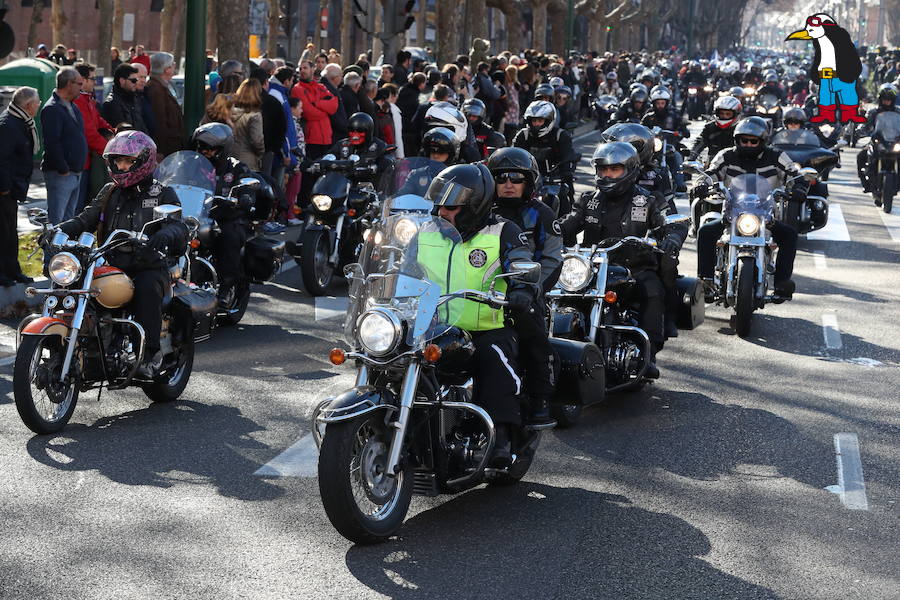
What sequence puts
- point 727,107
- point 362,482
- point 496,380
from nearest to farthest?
point 362,482 → point 496,380 → point 727,107

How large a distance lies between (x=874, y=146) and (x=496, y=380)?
17.1 m

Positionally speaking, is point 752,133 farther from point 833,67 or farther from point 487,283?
point 833,67

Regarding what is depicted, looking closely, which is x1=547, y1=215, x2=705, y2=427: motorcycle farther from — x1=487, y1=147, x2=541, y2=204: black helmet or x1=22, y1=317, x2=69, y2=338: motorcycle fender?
x1=22, y1=317, x2=69, y2=338: motorcycle fender

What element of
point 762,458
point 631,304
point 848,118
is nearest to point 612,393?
point 631,304

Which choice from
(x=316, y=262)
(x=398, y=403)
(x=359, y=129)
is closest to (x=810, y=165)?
(x=359, y=129)

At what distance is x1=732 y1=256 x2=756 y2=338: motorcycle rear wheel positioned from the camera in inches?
446

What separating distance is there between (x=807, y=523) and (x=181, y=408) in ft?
12.1

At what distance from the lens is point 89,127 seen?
1368 cm

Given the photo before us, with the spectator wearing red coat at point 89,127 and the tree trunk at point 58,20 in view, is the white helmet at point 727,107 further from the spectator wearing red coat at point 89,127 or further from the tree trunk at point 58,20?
the tree trunk at point 58,20

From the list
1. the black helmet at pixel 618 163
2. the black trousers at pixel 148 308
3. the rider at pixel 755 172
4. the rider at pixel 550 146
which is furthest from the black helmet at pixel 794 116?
the black trousers at pixel 148 308

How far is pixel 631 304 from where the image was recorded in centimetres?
930

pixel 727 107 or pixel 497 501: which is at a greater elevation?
pixel 727 107

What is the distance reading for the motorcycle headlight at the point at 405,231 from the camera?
6.12 meters

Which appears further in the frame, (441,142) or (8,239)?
(8,239)
